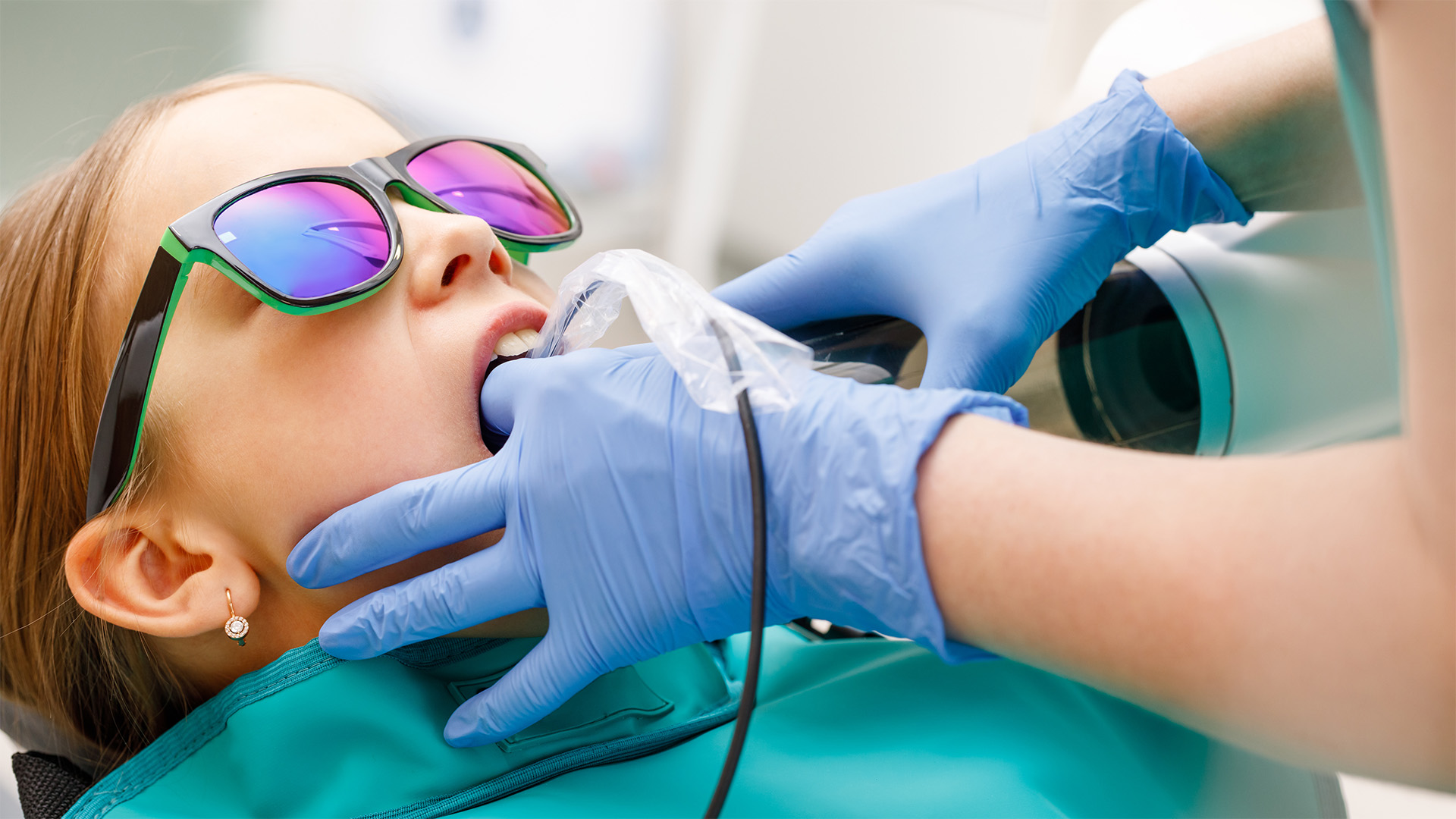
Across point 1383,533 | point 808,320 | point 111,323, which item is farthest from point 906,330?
point 111,323

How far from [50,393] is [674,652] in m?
0.74

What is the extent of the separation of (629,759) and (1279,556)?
0.71 m

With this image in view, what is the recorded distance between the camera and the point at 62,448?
3.10 ft

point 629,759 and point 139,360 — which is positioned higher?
point 139,360

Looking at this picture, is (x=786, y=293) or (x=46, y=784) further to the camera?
(x=786, y=293)

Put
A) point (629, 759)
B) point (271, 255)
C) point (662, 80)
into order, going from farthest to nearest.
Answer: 1. point (662, 80)
2. point (629, 759)
3. point (271, 255)

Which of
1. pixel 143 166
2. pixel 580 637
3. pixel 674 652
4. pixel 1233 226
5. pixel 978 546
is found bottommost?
pixel 674 652

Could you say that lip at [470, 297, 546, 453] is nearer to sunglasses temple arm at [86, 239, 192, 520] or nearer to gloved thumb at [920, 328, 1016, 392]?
sunglasses temple arm at [86, 239, 192, 520]

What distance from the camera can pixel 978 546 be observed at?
610 millimetres

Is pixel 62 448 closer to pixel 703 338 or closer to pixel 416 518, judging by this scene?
pixel 416 518

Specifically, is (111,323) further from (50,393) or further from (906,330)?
(906,330)

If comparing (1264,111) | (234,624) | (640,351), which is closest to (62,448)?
(234,624)

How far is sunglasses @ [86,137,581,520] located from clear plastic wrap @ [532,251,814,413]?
259mm

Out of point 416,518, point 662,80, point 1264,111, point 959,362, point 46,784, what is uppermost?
point 662,80
